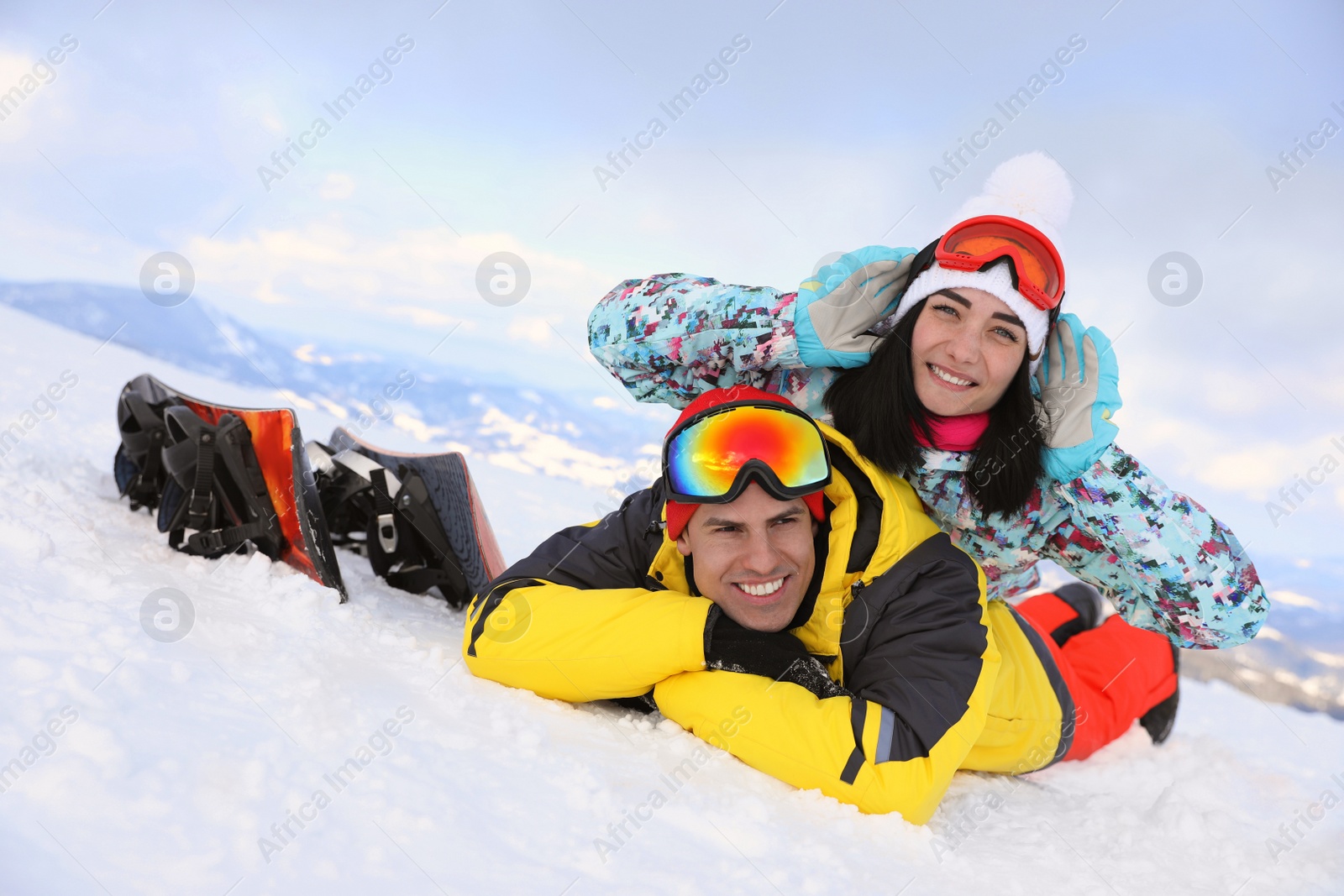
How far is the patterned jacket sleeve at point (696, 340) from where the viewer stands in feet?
8.53

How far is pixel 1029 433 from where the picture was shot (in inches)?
96.0

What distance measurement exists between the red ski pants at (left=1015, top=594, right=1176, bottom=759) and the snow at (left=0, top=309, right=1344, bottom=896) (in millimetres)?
170

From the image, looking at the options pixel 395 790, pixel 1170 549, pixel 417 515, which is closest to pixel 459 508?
pixel 417 515

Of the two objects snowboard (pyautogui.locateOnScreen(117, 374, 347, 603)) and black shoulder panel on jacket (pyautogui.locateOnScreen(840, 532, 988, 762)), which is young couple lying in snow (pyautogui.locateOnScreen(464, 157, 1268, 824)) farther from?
snowboard (pyautogui.locateOnScreen(117, 374, 347, 603))

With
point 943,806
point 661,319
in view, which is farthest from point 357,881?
point 661,319

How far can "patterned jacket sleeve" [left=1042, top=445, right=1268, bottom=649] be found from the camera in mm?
2357

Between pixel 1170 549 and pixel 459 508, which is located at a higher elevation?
pixel 1170 549

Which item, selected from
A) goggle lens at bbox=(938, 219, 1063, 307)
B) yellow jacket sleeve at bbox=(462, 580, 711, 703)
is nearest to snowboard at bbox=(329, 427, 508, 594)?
yellow jacket sleeve at bbox=(462, 580, 711, 703)

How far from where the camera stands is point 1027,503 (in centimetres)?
257

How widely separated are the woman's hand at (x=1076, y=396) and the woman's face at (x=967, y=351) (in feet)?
0.41

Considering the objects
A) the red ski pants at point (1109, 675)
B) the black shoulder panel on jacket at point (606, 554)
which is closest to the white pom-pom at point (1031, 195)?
the black shoulder panel on jacket at point (606, 554)

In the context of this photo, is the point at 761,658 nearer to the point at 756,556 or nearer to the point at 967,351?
the point at 756,556

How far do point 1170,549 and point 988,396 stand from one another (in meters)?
0.65

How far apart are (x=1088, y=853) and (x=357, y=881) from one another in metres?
1.65
